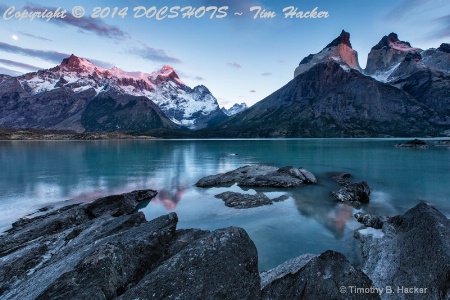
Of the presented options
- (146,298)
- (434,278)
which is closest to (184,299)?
(146,298)

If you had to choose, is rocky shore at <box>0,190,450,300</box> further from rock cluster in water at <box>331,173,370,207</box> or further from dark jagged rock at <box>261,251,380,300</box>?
rock cluster in water at <box>331,173,370,207</box>

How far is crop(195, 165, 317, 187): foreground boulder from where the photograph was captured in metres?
45.7

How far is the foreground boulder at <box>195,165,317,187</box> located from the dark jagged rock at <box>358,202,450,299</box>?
2558 cm

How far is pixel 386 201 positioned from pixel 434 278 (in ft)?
87.0

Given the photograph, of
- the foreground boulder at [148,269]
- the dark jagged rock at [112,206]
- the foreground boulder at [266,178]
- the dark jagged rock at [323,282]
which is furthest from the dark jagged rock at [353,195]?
the dark jagged rock at [112,206]

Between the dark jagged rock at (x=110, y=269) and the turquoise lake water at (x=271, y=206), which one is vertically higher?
the dark jagged rock at (x=110, y=269)

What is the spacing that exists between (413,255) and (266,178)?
3273cm

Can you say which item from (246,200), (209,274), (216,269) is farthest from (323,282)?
(246,200)

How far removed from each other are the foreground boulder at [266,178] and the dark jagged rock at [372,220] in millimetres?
17997

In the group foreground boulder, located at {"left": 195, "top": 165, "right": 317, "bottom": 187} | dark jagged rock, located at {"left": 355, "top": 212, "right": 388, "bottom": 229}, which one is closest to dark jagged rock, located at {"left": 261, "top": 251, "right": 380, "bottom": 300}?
dark jagged rock, located at {"left": 355, "top": 212, "right": 388, "bottom": 229}

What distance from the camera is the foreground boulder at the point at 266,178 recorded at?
150 feet

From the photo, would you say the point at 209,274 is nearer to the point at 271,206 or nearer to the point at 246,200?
the point at 271,206

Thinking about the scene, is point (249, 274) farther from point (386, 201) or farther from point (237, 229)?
point (386, 201)
